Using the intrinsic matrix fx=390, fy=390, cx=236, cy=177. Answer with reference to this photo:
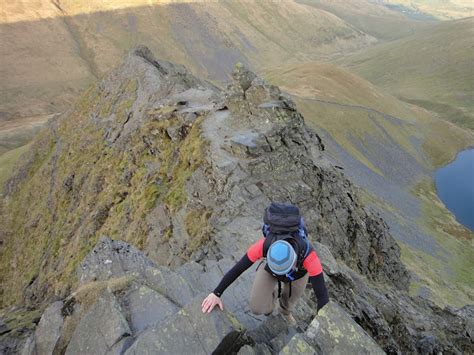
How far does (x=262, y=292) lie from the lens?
11875 mm

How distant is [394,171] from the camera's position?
10556cm

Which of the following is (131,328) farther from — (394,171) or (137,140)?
(394,171)

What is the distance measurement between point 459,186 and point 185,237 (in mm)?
110476

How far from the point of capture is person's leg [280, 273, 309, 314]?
1188cm

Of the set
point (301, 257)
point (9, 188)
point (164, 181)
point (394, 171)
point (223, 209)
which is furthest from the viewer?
point (394, 171)

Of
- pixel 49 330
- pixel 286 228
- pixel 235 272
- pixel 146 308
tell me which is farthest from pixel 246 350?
pixel 49 330

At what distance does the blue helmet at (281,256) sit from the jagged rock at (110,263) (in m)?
8.21

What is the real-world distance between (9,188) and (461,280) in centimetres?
7225

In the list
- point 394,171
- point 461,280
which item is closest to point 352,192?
point 461,280

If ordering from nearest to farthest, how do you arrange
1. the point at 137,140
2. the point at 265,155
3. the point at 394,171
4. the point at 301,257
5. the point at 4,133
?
1. the point at 301,257
2. the point at 265,155
3. the point at 137,140
4. the point at 394,171
5. the point at 4,133

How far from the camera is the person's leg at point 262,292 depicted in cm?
1162

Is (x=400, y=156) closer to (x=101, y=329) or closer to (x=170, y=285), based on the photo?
(x=170, y=285)

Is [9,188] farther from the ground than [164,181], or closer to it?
closer to it

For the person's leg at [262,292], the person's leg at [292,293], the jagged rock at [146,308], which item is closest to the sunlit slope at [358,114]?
the person's leg at [292,293]
